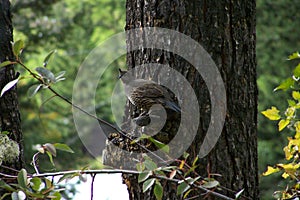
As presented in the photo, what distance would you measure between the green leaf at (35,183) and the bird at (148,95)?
0.92 m

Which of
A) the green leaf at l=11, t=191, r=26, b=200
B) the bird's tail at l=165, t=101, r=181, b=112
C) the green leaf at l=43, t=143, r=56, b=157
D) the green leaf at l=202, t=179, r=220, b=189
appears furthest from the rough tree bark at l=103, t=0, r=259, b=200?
the green leaf at l=11, t=191, r=26, b=200

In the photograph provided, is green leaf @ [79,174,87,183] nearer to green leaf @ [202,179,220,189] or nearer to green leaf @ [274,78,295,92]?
green leaf @ [202,179,220,189]

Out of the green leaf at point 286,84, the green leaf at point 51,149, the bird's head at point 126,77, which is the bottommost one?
the green leaf at point 51,149

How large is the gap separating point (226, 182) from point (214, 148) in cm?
16

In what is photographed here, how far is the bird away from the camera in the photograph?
2873 mm

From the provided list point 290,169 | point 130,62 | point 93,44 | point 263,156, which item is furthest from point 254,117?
point 93,44

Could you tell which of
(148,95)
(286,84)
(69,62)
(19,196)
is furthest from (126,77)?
(69,62)

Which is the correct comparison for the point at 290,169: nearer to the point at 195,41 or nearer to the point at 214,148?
the point at 214,148

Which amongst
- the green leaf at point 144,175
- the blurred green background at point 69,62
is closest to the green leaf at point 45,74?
the green leaf at point 144,175

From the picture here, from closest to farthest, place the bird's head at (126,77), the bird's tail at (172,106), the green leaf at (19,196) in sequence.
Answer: the green leaf at (19,196) → the bird's tail at (172,106) → the bird's head at (126,77)

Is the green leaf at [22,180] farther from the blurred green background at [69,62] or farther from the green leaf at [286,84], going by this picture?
the blurred green background at [69,62]

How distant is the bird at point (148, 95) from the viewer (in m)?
2.87

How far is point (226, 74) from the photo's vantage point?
9.48ft

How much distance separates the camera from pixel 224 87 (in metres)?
2.88
